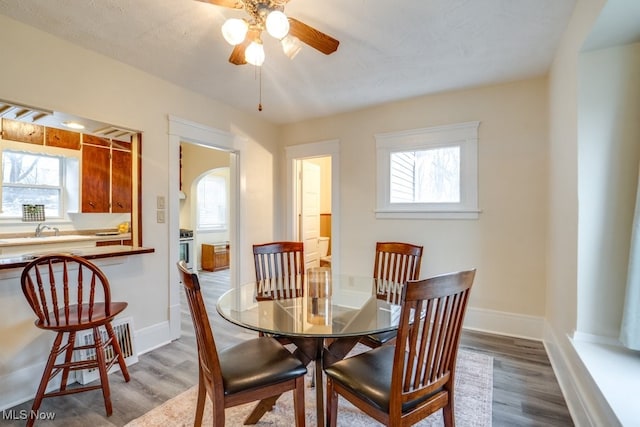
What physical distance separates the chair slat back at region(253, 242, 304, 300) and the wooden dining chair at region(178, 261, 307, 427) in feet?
2.34

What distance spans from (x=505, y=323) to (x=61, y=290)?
→ 379 centimetres

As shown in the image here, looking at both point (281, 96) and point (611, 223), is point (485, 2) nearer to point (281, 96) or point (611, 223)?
point (611, 223)

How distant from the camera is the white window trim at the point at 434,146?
3.02 m

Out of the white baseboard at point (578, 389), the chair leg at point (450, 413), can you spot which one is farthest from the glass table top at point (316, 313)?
the white baseboard at point (578, 389)

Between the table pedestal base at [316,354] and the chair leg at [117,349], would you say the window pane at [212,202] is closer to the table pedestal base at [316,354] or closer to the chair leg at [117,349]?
the chair leg at [117,349]

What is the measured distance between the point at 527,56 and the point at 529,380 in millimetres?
2466

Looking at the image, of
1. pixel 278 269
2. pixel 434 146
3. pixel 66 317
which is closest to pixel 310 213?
pixel 278 269

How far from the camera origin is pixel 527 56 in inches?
93.2

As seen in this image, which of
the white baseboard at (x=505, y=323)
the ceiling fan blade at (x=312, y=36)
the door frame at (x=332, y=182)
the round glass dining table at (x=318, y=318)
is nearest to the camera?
the round glass dining table at (x=318, y=318)

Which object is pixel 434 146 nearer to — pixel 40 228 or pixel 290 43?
pixel 290 43

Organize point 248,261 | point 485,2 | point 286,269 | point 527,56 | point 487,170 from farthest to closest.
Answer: point 248,261 → point 487,170 → point 286,269 → point 527,56 → point 485,2

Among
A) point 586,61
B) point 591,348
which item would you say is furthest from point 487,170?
point 591,348

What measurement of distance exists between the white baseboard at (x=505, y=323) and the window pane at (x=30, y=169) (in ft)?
15.8

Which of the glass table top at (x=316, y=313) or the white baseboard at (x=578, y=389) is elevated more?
the glass table top at (x=316, y=313)
